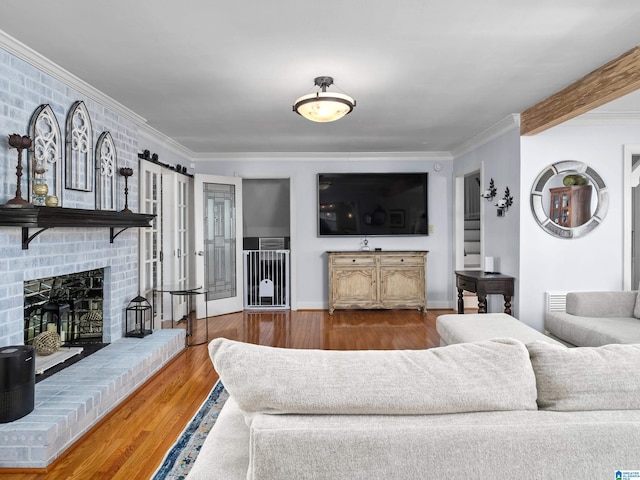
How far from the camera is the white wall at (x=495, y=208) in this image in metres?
4.24

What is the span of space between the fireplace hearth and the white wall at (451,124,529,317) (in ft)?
13.1

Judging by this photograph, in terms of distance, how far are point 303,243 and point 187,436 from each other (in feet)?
13.5

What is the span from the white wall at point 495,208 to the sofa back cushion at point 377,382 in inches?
136

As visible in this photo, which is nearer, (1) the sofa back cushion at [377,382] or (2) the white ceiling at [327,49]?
(1) the sofa back cushion at [377,382]

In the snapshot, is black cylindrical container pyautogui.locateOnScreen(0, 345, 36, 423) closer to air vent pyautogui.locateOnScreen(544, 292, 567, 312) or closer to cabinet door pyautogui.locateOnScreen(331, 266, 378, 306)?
cabinet door pyautogui.locateOnScreen(331, 266, 378, 306)

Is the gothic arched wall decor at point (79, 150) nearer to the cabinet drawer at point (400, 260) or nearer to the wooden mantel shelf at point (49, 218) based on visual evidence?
the wooden mantel shelf at point (49, 218)

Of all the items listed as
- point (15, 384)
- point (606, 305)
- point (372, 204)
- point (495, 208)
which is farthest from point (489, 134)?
point (15, 384)

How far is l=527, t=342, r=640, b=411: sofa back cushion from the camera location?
1.08 m

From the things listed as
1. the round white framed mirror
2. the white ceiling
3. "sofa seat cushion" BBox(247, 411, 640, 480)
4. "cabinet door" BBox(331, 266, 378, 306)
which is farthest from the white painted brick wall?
the round white framed mirror

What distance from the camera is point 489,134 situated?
4840 millimetres

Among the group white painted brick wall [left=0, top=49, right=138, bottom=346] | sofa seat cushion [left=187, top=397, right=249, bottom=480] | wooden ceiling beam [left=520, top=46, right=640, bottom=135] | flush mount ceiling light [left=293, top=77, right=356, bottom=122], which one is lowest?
sofa seat cushion [left=187, top=397, right=249, bottom=480]

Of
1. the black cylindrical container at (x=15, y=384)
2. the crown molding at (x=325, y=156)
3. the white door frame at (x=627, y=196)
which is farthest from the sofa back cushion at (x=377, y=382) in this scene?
the crown molding at (x=325, y=156)

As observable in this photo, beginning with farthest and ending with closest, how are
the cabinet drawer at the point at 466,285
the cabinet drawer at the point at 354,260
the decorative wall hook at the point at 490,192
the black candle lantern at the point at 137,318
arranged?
the cabinet drawer at the point at 354,260, the decorative wall hook at the point at 490,192, the cabinet drawer at the point at 466,285, the black candle lantern at the point at 137,318

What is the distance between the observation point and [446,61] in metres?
2.87
